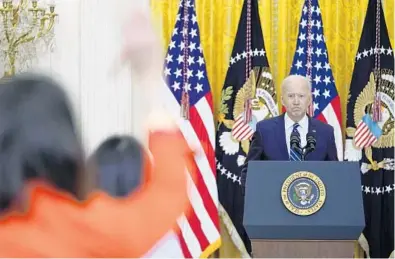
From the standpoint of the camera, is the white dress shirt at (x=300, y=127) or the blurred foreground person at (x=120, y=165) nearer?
the blurred foreground person at (x=120, y=165)

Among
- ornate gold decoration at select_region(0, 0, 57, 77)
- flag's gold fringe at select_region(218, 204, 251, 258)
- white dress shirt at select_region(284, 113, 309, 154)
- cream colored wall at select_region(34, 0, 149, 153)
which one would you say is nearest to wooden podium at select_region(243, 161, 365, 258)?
white dress shirt at select_region(284, 113, 309, 154)

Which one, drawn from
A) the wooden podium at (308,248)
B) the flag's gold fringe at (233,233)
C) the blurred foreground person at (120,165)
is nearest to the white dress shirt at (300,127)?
the wooden podium at (308,248)

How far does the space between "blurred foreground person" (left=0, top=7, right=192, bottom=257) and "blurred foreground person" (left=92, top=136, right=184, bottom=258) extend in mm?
11

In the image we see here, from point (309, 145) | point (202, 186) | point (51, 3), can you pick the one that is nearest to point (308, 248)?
point (309, 145)

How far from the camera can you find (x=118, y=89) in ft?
22.9

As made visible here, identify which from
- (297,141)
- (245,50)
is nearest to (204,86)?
(245,50)

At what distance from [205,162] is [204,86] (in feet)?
2.05

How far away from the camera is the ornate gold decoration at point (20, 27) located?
6.72 meters

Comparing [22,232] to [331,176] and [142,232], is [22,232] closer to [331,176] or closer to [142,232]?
[142,232]

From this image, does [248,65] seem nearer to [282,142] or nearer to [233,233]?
[233,233]

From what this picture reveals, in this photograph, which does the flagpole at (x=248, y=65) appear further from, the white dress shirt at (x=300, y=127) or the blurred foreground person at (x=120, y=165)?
the blurred foreground person at (x=120, y=165)

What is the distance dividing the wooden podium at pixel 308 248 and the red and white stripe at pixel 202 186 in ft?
7.99

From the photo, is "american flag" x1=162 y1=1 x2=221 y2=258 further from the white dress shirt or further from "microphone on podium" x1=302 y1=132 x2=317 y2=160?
"microphone on podium" x1=302 y1=132 x2=317 y2=160

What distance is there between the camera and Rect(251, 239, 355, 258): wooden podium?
13.8ft
